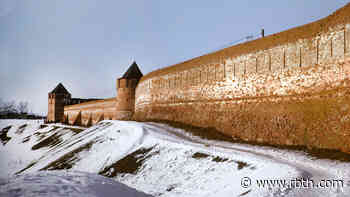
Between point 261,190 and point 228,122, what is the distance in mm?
8767

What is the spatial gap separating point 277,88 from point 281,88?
217mm

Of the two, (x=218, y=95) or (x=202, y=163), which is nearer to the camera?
(x=202, y=163)

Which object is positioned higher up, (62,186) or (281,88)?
(281,88)

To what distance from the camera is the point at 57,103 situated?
5516 cm

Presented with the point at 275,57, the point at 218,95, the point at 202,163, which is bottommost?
the point at 202,163

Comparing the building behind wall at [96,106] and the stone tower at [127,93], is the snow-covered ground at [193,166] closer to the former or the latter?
the stone tower at [127,93]

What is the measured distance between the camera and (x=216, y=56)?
16.7 metres

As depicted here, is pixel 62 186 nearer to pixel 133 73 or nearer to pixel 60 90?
pixel 133 73

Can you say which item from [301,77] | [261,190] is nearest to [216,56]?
[301,77]

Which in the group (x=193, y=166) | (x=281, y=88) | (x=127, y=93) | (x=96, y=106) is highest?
(x=127, y=93)

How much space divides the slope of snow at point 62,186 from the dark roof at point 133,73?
23.8m

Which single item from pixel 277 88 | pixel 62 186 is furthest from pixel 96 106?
pixel 62 186

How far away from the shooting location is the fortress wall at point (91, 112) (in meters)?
34.6

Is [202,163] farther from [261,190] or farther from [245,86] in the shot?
[245,86]
